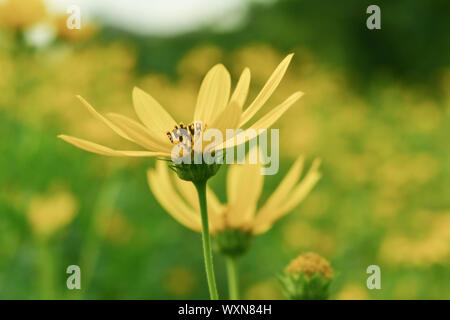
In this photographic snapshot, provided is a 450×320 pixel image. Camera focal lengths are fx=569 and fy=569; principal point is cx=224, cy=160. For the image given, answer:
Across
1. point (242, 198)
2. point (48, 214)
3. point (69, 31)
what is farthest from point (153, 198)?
point (242, 198)

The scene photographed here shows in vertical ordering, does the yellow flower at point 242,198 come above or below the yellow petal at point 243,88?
below

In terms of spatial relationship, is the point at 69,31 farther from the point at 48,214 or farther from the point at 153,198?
the point at 153,198

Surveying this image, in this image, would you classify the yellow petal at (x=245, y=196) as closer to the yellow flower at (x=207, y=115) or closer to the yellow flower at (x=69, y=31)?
the yellow flower at (x=207, y=115)

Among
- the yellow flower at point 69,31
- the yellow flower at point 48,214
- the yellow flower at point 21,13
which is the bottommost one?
the yellow flower at point 48,214

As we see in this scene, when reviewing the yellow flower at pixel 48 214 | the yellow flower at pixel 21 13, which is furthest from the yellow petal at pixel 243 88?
the yellow flower at pixel 21 13

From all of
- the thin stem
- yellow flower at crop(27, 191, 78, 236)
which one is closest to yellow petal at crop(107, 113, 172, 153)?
the thin stem

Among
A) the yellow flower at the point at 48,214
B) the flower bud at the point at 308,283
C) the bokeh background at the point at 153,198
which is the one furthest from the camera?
the bokeh background at the point at 153,198
